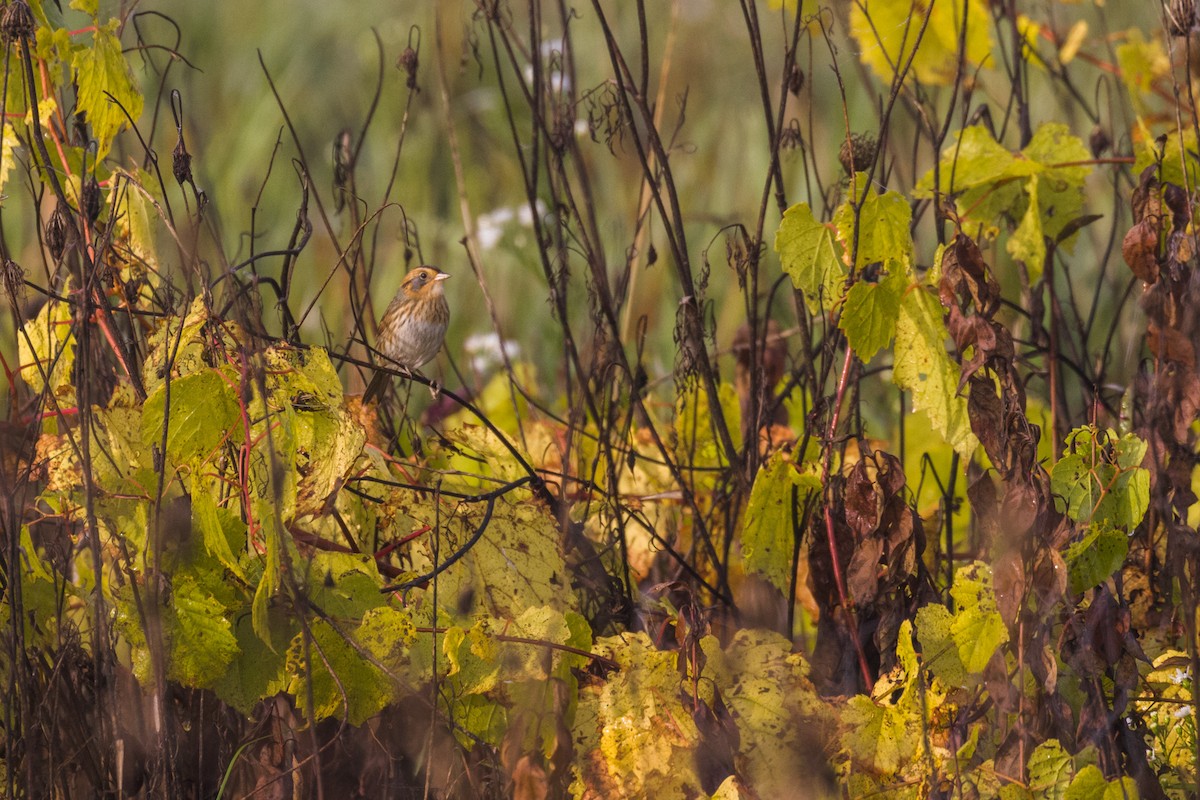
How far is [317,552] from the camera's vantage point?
1658mm

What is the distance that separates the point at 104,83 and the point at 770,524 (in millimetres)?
1057

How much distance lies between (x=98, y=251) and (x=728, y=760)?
917mm

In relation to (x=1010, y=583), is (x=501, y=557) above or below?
above

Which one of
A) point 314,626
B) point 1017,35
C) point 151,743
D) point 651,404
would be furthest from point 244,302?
point 1017,35

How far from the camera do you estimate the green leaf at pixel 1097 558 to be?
1.52 m

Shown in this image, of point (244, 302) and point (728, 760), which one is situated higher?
point (244, 302)

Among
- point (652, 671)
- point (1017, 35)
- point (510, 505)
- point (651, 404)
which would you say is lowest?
point (652, 671)

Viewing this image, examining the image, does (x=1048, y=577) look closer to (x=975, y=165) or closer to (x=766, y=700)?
(x=766, y=700)

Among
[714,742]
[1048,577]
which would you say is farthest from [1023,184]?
[714,742]

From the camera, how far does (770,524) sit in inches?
74.3

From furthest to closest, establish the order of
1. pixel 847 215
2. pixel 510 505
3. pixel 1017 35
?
pixel 1017 35
pixel 510 505
pixel 847 215

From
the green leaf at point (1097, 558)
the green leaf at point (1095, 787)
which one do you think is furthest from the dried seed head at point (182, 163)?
the green leaf at point (1095, 787)

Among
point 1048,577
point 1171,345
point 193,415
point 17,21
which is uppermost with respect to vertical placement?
point 17,21

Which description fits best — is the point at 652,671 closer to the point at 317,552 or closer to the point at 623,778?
the point at 623,778
